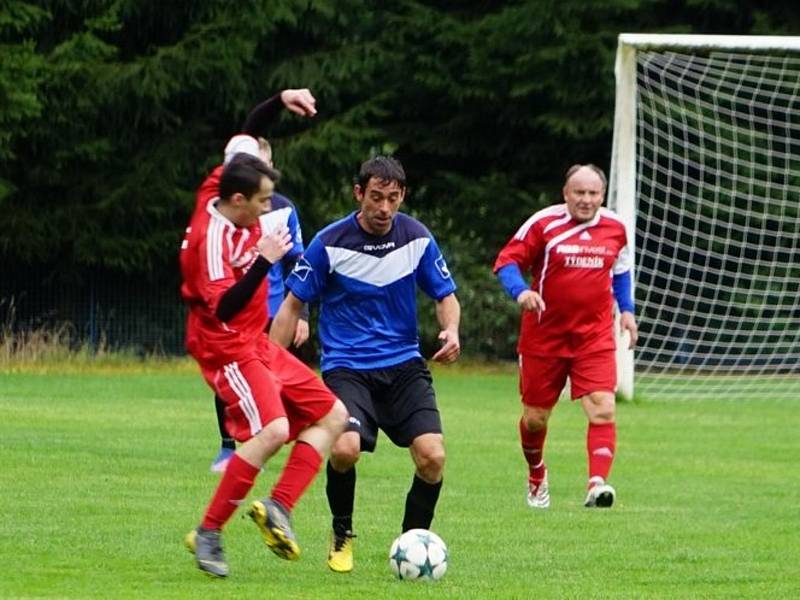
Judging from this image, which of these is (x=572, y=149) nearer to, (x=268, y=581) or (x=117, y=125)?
(x=117, y=125)

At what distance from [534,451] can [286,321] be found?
309cm

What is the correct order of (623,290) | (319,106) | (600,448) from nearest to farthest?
1. (600,448)
2. (623,290)
3. (319,106)

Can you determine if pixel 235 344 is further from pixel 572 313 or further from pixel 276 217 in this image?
pixel 276 217

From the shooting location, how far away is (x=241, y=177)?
7.89 metres

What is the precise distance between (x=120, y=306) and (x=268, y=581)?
20130 mm

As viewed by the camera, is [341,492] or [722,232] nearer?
[341,492]

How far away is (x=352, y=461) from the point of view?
338 inches

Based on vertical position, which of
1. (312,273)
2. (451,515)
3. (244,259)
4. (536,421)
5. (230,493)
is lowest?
(451,515)

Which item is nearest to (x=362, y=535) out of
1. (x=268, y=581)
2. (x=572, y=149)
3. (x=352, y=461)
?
(x=352, y=461)

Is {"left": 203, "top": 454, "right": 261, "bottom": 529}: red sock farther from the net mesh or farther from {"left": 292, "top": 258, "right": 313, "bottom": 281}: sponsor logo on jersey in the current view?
the net mesh

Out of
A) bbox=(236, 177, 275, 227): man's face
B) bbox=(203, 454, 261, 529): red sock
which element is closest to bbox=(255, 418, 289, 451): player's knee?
bbox=(203, 454, 261, 529): red sock

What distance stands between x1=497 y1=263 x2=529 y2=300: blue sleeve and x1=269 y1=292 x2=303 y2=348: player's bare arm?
2.48 meters

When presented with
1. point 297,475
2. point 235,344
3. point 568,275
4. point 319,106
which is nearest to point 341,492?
point 297,475

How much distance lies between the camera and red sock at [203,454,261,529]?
25.9ft
